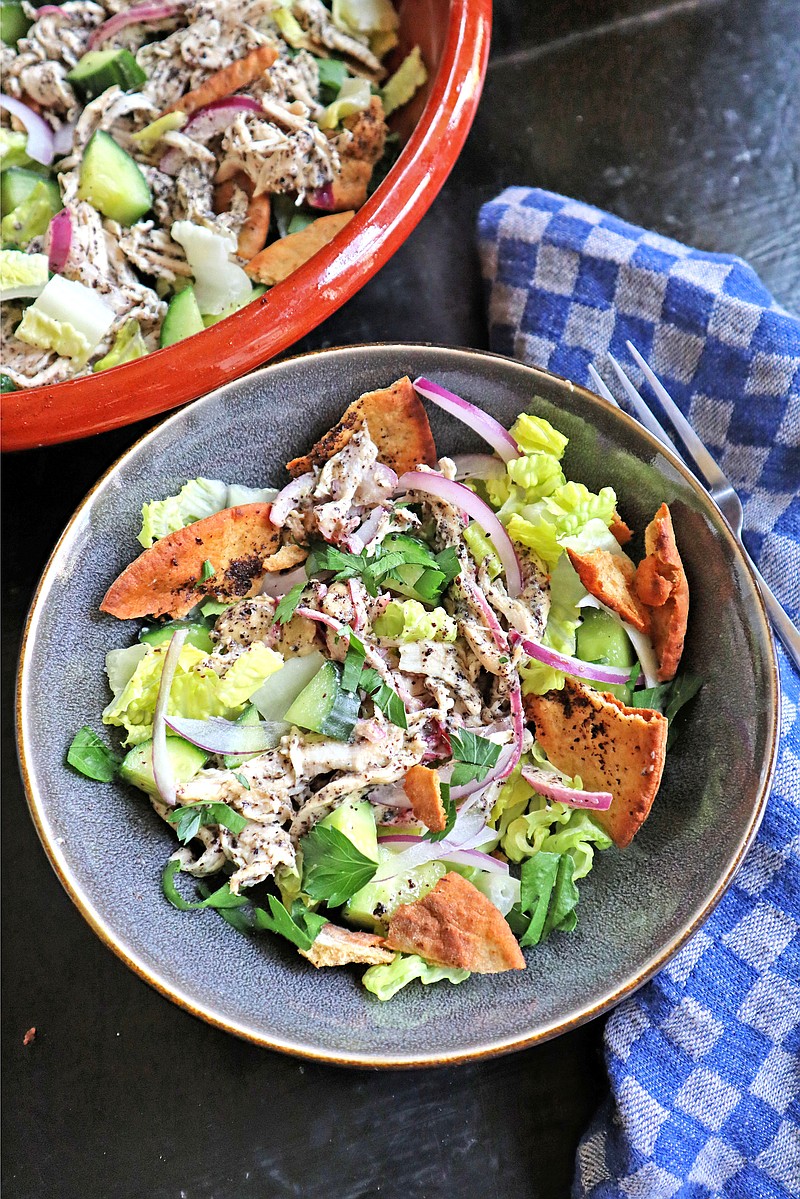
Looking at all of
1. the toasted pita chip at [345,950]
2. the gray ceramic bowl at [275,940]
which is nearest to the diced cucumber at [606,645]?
the gray ceramic bowl at [275,940]

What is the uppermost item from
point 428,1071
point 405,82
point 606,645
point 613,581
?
point 405,82

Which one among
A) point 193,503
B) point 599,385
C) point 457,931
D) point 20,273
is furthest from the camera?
point 599,385

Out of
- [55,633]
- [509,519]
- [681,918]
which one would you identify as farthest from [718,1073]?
[55,633]

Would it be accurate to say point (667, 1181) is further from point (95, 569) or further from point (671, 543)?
point (95, 569)

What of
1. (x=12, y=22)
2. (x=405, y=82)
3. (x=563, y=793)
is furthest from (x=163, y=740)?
(x=12, y=22)

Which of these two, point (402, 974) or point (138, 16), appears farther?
point (138, 16)

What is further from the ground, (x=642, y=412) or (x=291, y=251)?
(x=291, y=251)

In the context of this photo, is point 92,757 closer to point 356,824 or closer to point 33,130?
point 356,824
